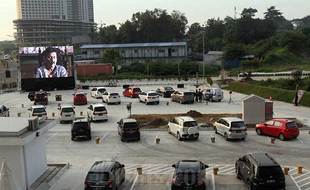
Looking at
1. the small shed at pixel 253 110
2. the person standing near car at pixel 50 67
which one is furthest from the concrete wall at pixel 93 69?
the small shed at pixel 253 110

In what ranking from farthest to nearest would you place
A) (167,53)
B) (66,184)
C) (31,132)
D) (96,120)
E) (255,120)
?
1. (167,53)
2. (96,120)
3. (255,120)
4. (66,184)
5. (31,132)

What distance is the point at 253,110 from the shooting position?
1147 inches

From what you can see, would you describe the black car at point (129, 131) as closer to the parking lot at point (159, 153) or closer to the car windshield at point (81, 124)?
the parking lot at point (159, 153)

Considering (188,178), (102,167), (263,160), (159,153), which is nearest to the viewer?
(188,178)

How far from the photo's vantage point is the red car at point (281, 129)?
24453mm

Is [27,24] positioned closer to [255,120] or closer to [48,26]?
[48,26]

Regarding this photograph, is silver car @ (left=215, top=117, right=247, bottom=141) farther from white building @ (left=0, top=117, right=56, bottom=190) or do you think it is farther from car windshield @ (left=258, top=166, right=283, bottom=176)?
white building @ (left=0, top=117, right=56, bottom=190)

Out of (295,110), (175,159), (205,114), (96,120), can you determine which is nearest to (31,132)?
(175,159)

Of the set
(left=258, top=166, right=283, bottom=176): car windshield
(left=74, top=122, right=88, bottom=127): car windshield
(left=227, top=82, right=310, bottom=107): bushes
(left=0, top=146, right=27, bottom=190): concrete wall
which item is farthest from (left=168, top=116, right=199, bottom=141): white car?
(left=227, top=82, right=310, bottom=107): bushes

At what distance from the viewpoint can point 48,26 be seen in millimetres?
193375

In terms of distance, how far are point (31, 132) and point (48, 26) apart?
18726 cm

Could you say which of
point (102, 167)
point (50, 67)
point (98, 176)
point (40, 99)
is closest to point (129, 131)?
point (102, 167)

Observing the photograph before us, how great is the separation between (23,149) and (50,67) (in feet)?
141

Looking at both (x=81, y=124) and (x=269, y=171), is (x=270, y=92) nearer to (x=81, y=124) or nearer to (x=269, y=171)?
(x=81, y=124)
